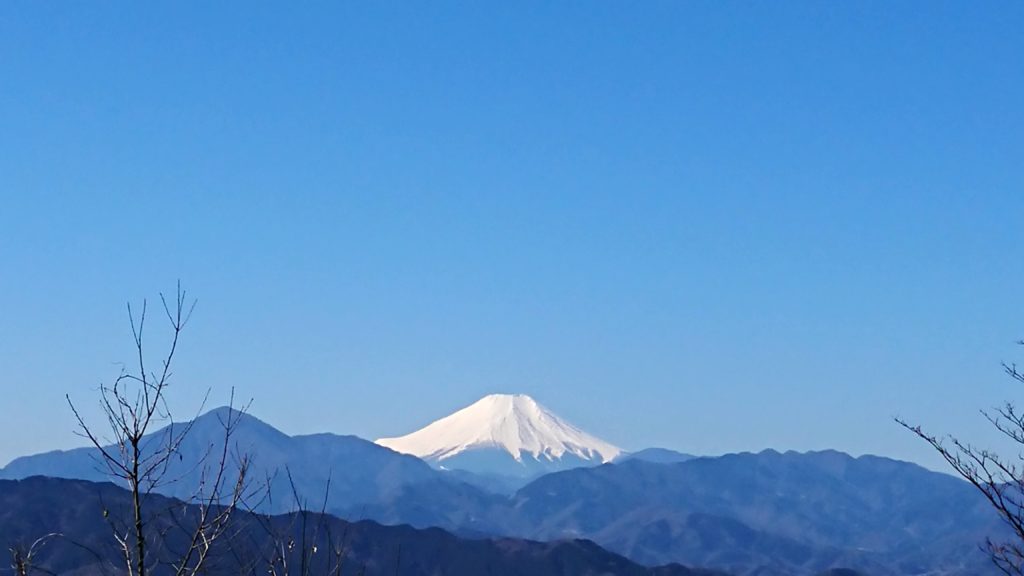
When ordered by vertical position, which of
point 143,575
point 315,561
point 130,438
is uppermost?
point 315,561

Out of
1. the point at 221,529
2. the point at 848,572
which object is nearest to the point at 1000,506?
the point at 221,529

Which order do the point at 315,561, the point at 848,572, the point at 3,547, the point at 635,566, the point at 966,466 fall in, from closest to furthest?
1. the point at 966,466
2. the point at 315,561
3. the point at 3,547
4. the point at 635,566
5. the point at 848,572

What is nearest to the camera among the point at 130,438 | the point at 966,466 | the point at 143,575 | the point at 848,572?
the point at 143,575

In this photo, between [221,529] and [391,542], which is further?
[391,542]

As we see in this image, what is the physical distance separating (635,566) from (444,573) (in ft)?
74.0

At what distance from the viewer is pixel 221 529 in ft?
29.3

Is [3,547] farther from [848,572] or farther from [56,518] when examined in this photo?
[848,572]

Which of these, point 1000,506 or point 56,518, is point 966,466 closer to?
point 1000,506

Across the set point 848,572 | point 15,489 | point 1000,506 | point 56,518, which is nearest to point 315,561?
point 56,518

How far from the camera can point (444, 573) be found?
16025cm

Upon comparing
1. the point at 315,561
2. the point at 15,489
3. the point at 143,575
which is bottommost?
the point at 143,575

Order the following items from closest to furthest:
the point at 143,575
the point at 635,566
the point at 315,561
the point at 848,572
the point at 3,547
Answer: the point at 143,575 → the point at 315,561 → the point at 3,547 → the point at 635,566 → the point at 848,572

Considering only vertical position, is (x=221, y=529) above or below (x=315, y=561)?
below

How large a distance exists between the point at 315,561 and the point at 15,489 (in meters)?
49.9
